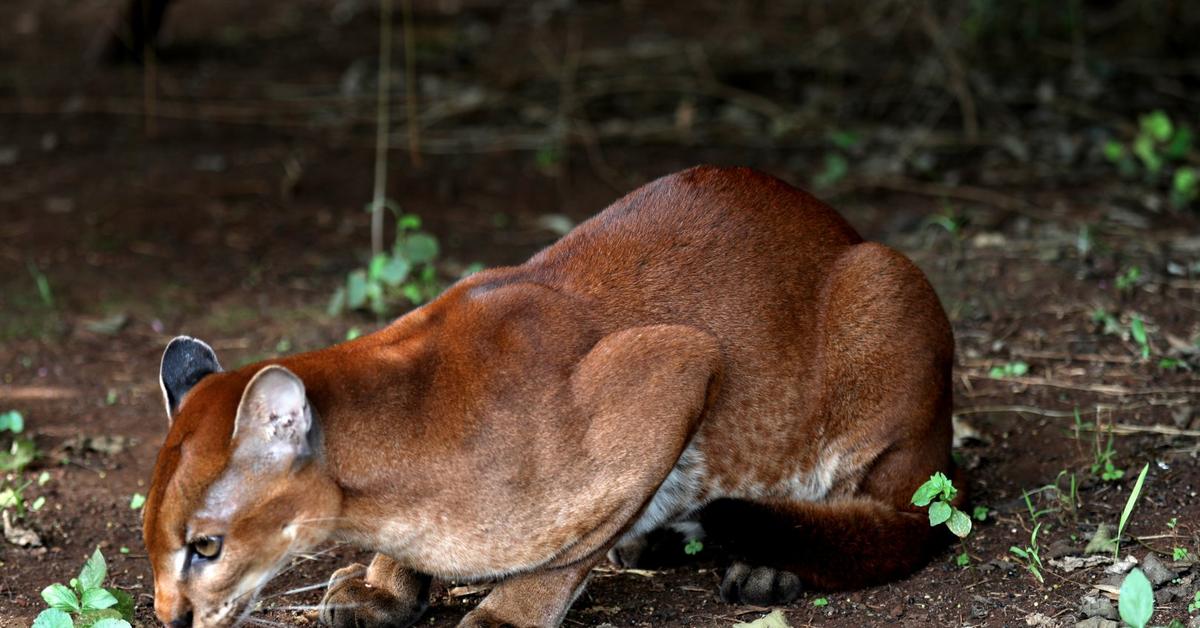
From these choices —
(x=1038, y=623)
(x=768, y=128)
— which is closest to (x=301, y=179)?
(x=768, y=128)

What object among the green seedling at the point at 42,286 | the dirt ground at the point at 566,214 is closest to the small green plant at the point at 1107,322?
the dirt ground at the point at 566,214

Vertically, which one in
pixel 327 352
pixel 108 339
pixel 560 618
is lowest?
pixel 108 339

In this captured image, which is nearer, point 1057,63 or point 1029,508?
point 1029,508

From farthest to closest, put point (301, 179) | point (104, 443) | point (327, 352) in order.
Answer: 1. point (301, 179)
2. point (104, 443)
3. point (327, 352)

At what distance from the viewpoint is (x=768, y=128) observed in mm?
9758

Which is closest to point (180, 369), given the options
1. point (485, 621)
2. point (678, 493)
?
point (485, 621)

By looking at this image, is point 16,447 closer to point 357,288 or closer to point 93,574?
point 93,574

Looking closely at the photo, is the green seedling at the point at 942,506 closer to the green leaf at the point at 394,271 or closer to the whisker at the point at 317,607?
the whisker at the point at 317,607

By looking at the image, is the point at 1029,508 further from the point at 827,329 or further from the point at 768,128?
the point at 768,128

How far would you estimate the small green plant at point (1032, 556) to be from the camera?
171 inches

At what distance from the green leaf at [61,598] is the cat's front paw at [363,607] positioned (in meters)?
0.70

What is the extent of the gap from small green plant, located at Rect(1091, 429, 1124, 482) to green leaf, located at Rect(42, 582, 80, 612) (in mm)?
3363

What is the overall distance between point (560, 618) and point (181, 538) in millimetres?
1173

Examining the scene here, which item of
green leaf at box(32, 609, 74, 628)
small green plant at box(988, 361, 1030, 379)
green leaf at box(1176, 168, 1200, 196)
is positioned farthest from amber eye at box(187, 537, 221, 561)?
green leaf at box(1176, 168, 1200, 196)
